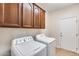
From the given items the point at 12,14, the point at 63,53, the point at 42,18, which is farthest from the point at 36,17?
the point at 63,53

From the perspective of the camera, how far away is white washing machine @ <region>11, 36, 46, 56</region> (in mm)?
1169

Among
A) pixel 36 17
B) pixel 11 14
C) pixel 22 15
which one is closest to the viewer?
pixel 11 14

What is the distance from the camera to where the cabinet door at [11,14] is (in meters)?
1.09

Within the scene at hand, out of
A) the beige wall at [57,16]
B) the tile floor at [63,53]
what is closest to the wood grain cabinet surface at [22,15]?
the beige wall at [57,16]

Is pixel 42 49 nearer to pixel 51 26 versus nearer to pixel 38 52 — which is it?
pixel 38 52

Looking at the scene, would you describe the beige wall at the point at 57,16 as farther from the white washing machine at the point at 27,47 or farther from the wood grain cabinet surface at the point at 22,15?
the white washing machine at the point at 27,47

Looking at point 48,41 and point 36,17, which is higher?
point 36,17

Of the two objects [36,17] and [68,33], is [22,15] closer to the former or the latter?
[36,17]

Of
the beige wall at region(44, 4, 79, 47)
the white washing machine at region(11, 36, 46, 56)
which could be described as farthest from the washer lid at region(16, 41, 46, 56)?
the beige wall at region(44, 4, 79, 47)

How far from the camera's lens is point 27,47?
48.1 inches

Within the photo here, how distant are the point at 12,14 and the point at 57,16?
627 millimetres

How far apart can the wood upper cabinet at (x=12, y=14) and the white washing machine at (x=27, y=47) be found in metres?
0.23

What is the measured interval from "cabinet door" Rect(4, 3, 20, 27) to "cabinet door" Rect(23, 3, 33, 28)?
10 cm

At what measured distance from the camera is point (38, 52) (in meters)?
1.22
